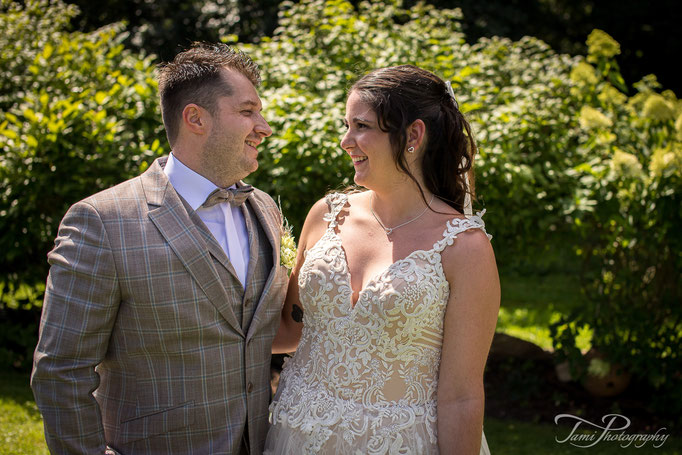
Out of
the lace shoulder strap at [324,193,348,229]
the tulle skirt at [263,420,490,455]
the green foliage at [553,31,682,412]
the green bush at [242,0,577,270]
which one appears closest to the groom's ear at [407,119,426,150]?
the lace shoulder strap at [324,193,348,229]

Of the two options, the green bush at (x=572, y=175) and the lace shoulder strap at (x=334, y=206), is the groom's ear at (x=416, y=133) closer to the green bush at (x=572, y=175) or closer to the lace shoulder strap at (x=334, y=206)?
the lace shoulder strap at (x=334, y=206)

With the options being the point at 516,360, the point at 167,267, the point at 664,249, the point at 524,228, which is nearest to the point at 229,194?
the point at 167,267

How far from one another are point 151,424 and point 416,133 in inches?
61.1

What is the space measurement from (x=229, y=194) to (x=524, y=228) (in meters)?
3.18

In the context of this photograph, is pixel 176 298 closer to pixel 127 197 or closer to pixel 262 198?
pixel 127 197

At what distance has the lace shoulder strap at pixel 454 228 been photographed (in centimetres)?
254

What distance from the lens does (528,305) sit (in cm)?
948

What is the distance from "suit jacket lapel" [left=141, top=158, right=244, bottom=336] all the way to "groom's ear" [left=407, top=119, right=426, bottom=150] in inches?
35.9

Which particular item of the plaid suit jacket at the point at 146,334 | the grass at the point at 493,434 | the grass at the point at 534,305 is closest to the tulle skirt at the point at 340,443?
the plaid suit jacket at the point at 146,334

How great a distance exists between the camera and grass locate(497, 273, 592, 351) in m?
7.89

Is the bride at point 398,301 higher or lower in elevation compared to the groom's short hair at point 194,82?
lower

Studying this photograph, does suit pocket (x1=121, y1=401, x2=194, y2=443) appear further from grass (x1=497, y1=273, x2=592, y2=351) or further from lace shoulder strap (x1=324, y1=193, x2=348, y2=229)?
grass (x1=497, y1=273, x2=592, y2=351)

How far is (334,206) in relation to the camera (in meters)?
2.98

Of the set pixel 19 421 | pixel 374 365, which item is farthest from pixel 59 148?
pixel 374 365
